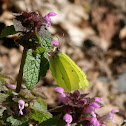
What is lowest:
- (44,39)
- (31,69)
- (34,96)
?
(34,96)

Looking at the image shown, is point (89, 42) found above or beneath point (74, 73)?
above

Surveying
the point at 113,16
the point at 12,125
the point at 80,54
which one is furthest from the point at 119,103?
the point at 113,16

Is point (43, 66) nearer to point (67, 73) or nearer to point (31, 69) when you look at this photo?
point (31, 69)

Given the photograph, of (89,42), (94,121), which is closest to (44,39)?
(94,121)

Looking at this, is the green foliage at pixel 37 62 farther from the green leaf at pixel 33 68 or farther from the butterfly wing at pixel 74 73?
the butterfly wing at pixel 74 73

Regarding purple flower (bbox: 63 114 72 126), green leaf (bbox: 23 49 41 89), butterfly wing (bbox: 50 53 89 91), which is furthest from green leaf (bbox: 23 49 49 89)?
butterfly wing (bbox: 50 53 89 91)

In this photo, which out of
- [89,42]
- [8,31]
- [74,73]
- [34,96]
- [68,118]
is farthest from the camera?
[89,42]

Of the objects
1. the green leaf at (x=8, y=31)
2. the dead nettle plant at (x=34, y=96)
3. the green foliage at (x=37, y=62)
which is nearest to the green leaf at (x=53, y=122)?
the dead nettle plant at (x=34, y=96)

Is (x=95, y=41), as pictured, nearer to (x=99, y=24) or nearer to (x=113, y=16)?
(x=99, y=24)

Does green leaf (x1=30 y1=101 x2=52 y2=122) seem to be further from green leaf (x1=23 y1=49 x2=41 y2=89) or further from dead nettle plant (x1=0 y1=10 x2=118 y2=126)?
green leaf (x1=23 y1=49 x2=41 y2=89)

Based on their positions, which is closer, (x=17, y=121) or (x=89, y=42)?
(x=17, y=121)
